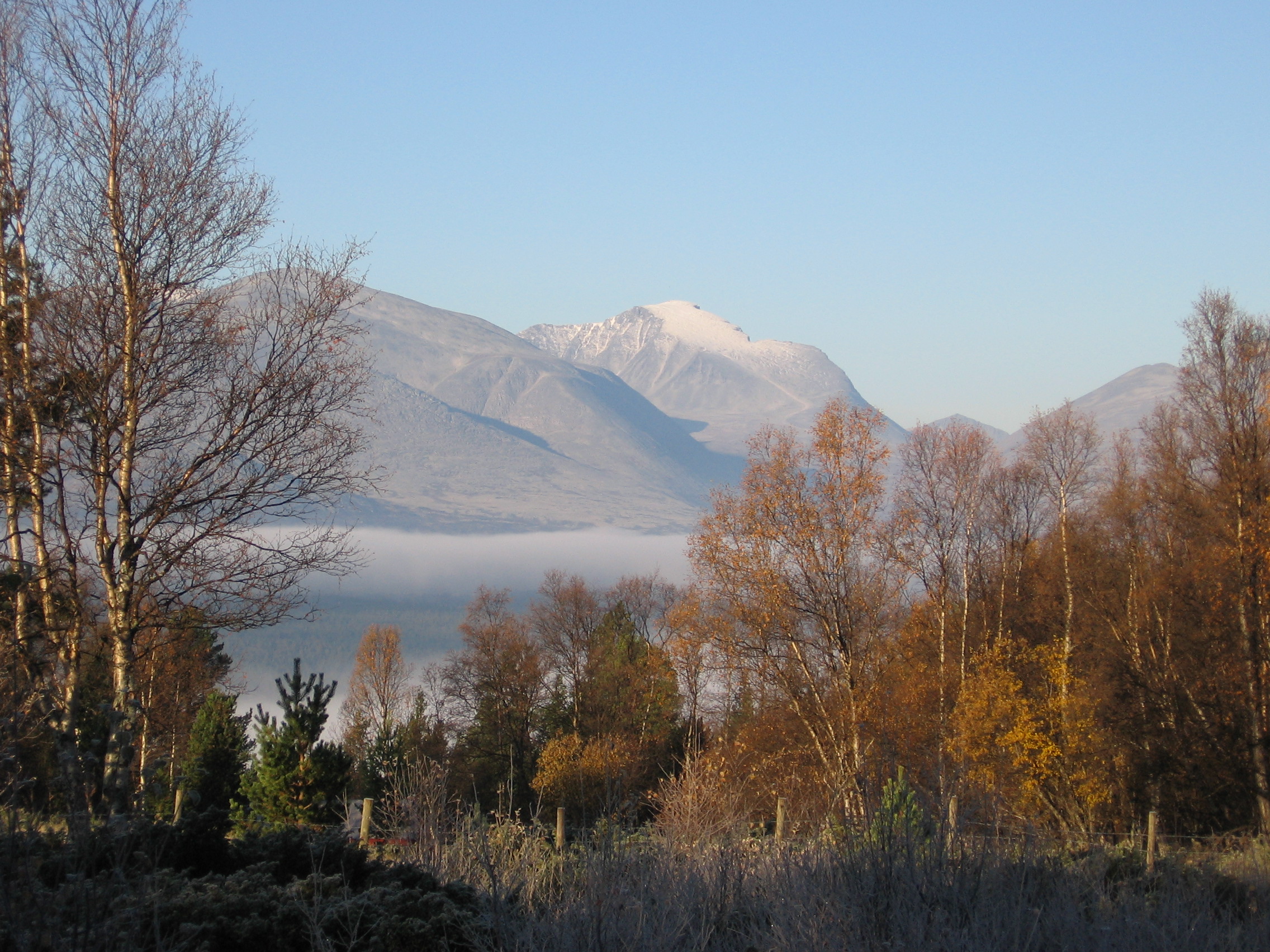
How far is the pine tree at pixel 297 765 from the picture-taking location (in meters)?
21.6

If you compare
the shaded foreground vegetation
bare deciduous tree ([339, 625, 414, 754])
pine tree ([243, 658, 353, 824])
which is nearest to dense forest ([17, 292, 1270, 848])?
pine tree ([243, 658, 353, 824])

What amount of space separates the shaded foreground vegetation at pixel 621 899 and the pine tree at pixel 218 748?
21.6 meters

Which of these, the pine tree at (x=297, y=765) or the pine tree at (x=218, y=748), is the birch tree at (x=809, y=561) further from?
the pine tree at (x=218, y=748)

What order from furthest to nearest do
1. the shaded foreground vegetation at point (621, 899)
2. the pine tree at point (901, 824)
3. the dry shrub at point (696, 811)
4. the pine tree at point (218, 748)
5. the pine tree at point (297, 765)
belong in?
the pine tree at point (218, 748)
the pine tree at point (297, 765)
the dry shrub at point (696, 811)
the pine tree at point (901, 824)
the shaded foreground vegetation at point (621, 899)

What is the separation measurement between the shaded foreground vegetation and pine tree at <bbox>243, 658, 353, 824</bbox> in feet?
43.7

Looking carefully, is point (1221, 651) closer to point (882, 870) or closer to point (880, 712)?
point (880, 712)

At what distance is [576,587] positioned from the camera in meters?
66.7

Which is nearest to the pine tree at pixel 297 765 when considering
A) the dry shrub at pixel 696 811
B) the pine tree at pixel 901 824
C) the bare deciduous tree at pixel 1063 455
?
the dry shrub at pixel 696 811

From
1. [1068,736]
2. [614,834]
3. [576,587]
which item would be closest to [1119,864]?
[614,834]

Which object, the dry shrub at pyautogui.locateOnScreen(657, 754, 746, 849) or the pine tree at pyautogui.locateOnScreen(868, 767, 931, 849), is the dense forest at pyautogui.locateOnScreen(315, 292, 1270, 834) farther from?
the pine tree at pyautogui.locateOnScreen(868, 767, 931, 849)

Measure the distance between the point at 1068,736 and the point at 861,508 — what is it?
9108mm

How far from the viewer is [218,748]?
29.9 metres

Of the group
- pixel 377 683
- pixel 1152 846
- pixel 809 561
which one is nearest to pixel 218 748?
pixel 809 561

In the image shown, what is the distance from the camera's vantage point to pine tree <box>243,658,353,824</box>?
2158cm
